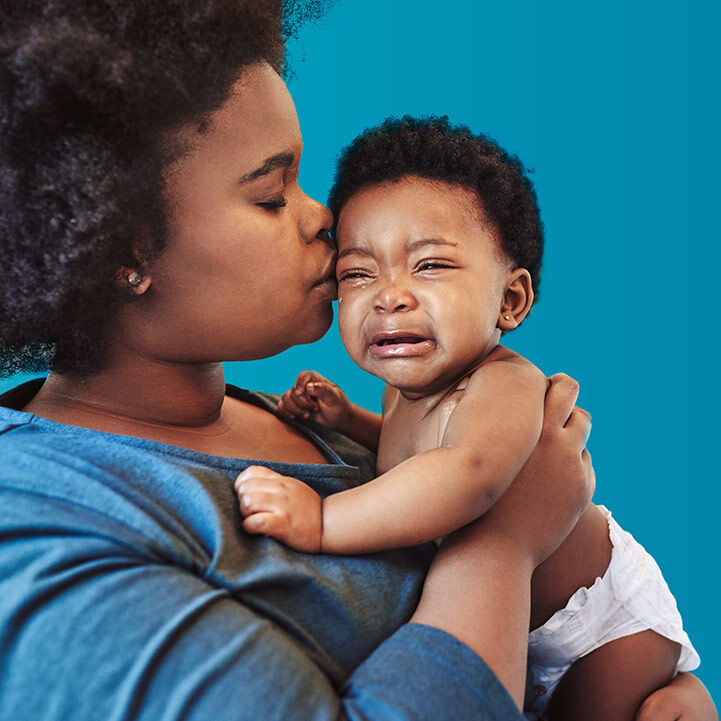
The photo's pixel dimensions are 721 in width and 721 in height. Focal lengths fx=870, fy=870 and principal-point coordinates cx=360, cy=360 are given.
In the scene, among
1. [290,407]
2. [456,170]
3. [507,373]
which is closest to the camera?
[507,373]

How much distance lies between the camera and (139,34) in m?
0.98

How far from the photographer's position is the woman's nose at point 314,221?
1.18 metres

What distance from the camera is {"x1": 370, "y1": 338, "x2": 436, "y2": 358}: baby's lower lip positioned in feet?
4.01

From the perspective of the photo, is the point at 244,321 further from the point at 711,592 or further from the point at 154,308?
the point at 711,592

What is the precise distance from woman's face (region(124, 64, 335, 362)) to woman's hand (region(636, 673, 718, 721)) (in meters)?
0.73

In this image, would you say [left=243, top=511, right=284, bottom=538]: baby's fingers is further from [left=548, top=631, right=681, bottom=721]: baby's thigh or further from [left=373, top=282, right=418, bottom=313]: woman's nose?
[left=548, top=631, right=681, bottom=721]: baby's thigh

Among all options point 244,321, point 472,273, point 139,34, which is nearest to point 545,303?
point 472,273

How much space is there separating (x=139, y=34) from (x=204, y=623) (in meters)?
0.65

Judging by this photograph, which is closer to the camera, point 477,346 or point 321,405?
point 477,346

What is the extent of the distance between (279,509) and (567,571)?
19.6 inches

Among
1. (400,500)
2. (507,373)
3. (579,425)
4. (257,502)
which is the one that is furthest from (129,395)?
(579,425)

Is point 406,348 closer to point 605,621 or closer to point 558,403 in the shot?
point 558,403

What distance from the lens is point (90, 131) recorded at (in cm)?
97

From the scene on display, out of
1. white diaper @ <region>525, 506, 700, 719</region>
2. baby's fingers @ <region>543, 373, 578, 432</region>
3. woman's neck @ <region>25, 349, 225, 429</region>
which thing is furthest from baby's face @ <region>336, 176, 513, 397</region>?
white diaper @ <region>525, 506, 700, 719</region>
